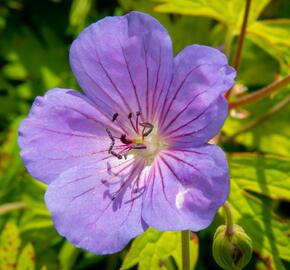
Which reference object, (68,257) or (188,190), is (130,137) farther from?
(68,257)

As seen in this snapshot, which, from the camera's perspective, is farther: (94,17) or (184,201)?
(94,17)

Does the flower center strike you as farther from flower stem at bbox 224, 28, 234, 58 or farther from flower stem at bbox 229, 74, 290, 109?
flower stem at bbox 224, 28, 234, 58

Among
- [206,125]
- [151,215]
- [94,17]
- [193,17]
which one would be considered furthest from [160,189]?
[94,17]

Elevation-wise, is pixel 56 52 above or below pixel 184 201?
below

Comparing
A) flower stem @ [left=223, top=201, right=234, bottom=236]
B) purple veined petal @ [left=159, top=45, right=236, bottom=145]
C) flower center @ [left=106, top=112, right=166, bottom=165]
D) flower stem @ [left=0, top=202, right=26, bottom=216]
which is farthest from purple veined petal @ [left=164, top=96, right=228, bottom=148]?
flower stem @ [left=0, top=202, right=26, bottom=216]

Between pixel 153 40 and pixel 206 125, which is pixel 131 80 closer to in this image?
pixel 153 40

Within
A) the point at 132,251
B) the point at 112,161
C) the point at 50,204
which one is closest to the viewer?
the point at 50,204

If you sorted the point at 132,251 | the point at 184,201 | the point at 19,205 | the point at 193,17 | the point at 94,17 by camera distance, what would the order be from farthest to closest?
the point at 94,17 < the point at 193,17 < the point at 19,205 < the point at 132,251 < the point at 184,201
